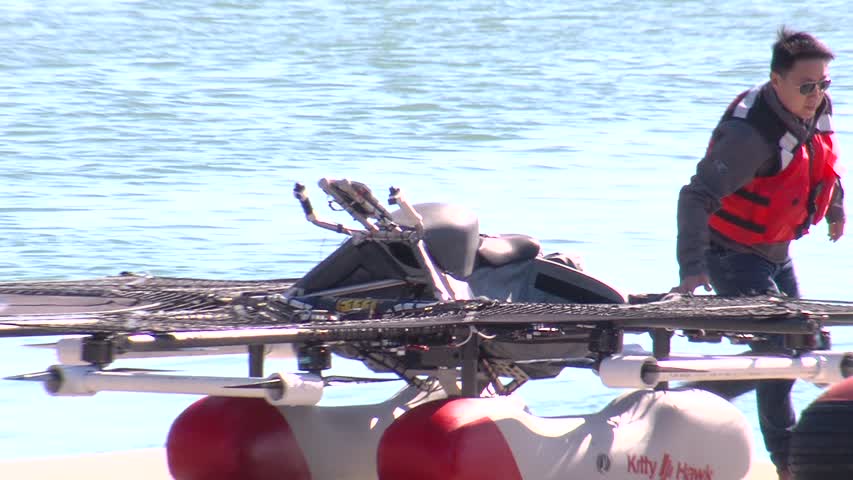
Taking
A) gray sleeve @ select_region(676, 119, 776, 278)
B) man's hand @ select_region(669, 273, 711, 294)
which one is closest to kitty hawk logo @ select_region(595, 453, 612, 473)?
man's hand @ select_region(669, 273, 711, 294)

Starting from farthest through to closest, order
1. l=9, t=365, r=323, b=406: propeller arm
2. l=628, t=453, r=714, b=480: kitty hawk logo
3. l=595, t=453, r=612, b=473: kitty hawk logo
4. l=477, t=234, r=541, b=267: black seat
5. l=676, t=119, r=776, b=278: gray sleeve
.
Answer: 1. l=676, t=119, r=776, b=278: gray sleeve
2. l=477, t=234, r=541, b=267: black seat
3. l=628, t=453, r=714, b=480: kitty hawk logo
4. l=595, t=453, r=612, b=473: kitty hawk logo
5. l=9, t=365, r=323, b=406: propeller arm

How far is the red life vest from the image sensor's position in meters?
5.77

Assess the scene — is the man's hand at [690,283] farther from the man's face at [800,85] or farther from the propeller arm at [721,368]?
the man's face at [800,85]

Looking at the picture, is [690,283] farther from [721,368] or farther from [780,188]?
[721,368]

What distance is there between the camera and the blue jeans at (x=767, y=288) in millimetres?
5906

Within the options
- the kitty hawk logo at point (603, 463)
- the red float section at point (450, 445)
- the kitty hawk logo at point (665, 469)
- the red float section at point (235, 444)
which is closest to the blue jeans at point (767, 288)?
the kitty hawk logo at point (665, 469)

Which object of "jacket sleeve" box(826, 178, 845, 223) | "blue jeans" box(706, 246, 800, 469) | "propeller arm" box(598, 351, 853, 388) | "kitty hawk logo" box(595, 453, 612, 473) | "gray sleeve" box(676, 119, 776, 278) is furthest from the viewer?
"jacket sleeve" box(826, 178, 845, 223)

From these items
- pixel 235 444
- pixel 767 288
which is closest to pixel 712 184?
pixel 767 288

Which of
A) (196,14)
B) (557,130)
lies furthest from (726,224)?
(196,14)

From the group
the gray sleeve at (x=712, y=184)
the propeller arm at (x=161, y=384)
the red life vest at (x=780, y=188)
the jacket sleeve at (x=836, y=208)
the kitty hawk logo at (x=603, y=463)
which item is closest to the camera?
the propeller arm at (x=161, y=384)

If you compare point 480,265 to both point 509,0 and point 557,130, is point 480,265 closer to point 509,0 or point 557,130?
point 557,130

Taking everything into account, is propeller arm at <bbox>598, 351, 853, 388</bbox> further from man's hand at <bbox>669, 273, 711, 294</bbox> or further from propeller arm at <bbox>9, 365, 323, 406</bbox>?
propeller arm at <bbox>9, 365, 323, 406</bbox>

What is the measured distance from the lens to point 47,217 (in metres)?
15.2

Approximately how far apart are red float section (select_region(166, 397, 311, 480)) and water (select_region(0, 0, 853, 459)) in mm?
1880
